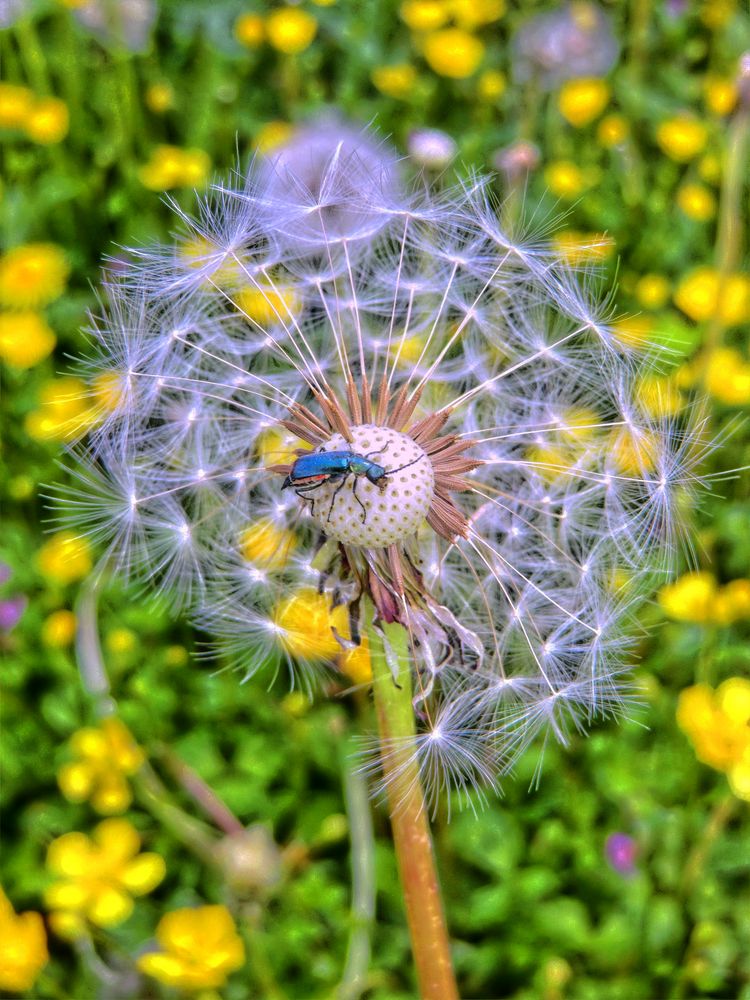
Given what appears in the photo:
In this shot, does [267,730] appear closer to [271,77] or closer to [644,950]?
[644,950]

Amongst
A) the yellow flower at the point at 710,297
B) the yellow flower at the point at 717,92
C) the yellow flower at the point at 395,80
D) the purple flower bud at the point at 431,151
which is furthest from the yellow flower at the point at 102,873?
the yellow flower at the point at 717,92

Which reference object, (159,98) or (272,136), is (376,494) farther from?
(159,98)

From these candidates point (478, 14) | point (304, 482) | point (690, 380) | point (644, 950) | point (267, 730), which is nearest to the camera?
point (304, 482)

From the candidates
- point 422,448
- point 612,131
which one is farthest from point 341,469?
point 612,131

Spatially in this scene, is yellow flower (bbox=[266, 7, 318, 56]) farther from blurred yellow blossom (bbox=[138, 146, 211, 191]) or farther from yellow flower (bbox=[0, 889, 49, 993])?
yellow flower (bbox=[0, 889, 49, 993])

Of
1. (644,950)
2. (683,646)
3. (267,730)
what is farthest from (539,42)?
(644,950)

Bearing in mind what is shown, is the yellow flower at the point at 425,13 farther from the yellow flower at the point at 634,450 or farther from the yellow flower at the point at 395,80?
the yellow flower at the point at 634,450
